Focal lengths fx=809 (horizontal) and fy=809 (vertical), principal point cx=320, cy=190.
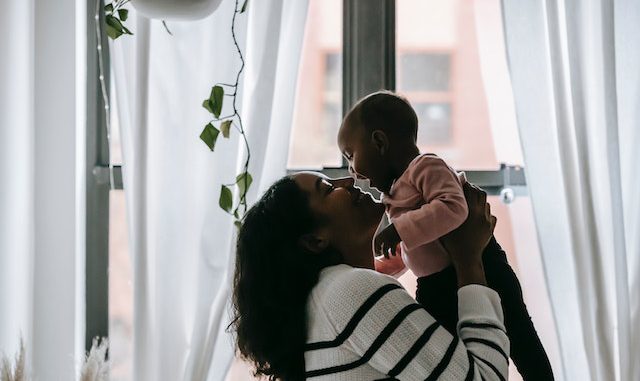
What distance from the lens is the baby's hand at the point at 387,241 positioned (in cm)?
148

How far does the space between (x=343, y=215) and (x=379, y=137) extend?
28cm

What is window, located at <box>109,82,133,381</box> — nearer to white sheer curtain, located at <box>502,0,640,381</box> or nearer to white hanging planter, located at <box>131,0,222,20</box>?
white hanging planter, located at <box>131,0,222,20</box>

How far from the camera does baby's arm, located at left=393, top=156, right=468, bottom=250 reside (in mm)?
1422

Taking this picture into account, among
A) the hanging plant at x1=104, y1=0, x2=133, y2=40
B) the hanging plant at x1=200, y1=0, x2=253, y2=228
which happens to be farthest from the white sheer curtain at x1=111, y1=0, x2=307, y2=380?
the hanging plant at x1=104, y1=0, x2=133, y2=40

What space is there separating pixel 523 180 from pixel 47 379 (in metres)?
1.38

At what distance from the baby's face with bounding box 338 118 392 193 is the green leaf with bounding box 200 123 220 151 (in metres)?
0.36

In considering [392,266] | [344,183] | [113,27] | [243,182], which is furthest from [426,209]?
[113,27]

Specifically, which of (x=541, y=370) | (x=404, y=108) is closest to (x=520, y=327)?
(x=541, y=370)

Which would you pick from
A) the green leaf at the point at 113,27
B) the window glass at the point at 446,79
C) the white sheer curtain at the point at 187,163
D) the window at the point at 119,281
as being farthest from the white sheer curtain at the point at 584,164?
the window at the point at 119,281

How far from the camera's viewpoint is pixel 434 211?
4.66ft

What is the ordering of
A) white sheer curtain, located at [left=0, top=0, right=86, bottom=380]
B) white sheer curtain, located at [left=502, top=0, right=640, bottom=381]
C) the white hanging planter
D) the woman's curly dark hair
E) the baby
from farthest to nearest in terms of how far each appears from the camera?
white sheer curtain, located at [left=0, top=0, right=86, bottom=380]
white sheer curtain, located at [left=502, top=0, right=640, bottom=381]
the white hanging planter
the baby
the woman's curly dark hair

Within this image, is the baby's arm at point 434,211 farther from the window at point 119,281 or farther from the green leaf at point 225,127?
the window at point 119,281

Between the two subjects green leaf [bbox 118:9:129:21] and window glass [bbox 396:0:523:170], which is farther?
window glass [bbox 396:0:523:170]

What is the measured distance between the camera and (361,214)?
1.39 m
